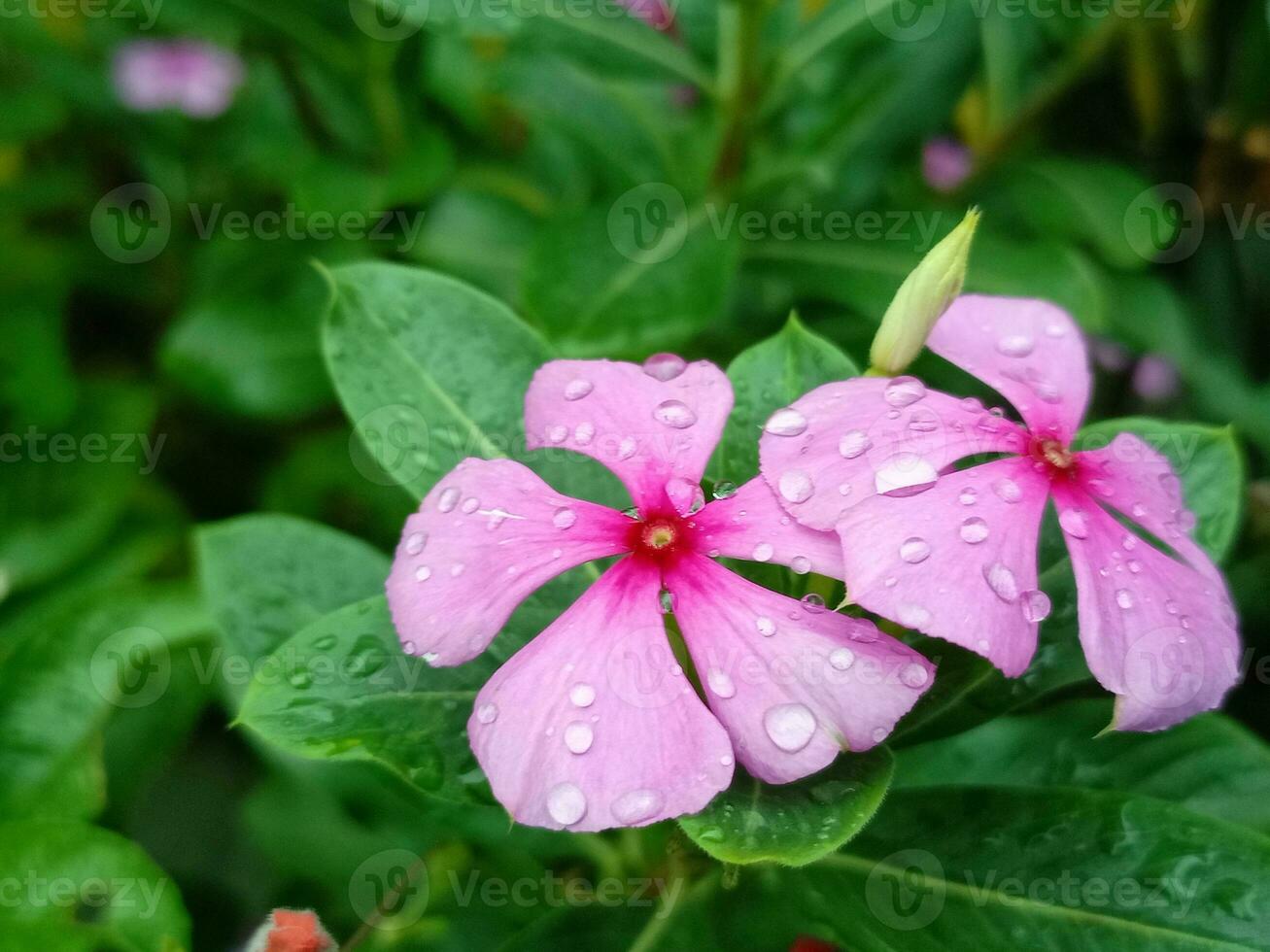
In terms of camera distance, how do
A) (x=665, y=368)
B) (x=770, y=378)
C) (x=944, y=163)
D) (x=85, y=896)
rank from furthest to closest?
(x=944, y=163) < (x=85, y=896) < (x=770, y=378) < (x=665, y=368)

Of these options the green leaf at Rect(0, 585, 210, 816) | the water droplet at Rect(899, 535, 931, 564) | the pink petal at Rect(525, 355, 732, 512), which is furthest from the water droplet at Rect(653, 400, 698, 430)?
the green leaf at Rect(0, 585, 210, 816)

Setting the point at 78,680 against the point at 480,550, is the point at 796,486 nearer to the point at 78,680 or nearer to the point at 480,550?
the point at 480,550

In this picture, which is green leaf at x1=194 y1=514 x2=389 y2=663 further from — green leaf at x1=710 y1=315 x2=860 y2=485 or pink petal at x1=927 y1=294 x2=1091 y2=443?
pink petal at x1=927 y1=294 x2=1091 y2=443

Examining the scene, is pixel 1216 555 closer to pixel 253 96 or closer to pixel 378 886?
Result: pixel 378 886

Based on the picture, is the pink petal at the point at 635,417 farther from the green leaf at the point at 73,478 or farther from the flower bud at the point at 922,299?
the green leaf at the point at 73,478

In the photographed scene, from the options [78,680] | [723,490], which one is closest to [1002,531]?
[723,490]
